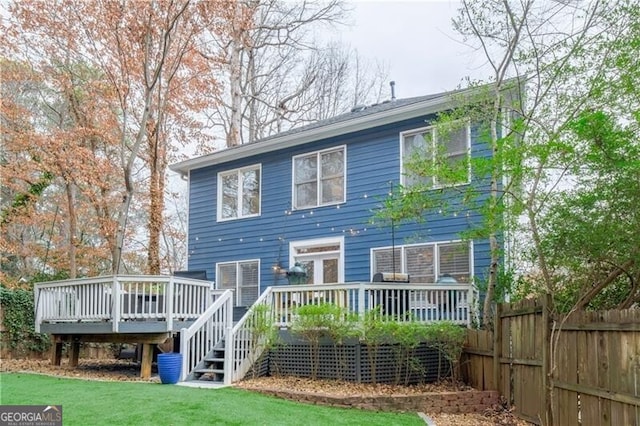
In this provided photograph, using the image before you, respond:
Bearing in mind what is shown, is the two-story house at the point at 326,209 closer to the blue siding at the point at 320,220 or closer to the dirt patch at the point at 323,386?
the blue siding at the point at 320,220

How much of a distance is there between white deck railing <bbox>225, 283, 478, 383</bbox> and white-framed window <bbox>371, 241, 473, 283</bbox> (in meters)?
0.77

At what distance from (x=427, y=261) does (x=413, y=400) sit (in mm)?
3799

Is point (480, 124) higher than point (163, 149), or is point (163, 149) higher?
point (163, 149)

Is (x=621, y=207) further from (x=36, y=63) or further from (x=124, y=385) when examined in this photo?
(x=36, y=63)

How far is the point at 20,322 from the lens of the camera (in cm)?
1263

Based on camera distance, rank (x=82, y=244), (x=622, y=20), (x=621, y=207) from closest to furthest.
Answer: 1. (x=621, y=207)
2. (x=622, y=20)
3. (x=82, y=244)

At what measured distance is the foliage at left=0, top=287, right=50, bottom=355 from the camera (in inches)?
489

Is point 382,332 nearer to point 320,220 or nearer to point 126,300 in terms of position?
point 126,300

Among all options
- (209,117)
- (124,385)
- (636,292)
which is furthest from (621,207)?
(209,117)

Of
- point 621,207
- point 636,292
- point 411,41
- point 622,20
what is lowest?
point 636,292

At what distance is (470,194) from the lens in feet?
24.8

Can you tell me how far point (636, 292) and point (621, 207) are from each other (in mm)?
1386

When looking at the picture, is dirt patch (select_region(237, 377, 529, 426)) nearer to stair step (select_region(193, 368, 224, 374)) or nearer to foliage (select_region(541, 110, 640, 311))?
stair step (select_region(193, 368, 224, 374))

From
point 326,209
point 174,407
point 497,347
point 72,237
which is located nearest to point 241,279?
point 326,209
